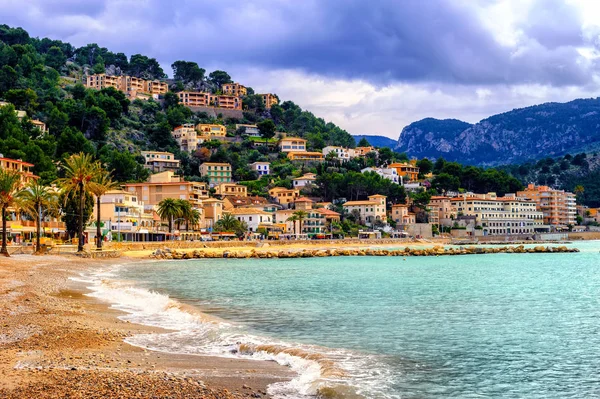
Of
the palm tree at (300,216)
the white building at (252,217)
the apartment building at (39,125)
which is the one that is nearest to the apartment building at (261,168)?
the palm tree at (300,216)

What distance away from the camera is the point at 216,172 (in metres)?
137

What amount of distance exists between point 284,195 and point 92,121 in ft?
155

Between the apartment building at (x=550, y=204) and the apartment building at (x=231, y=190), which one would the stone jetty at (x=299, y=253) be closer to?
the apartment building at (x=231, y=190)

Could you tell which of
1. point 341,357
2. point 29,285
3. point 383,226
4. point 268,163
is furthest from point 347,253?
point 268,163

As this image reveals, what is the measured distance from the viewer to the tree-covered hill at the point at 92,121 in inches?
4267

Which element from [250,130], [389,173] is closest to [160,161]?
[250,130]

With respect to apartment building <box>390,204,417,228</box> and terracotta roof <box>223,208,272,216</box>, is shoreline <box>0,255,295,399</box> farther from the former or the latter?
apartment building <box>390,204,417,228</box>

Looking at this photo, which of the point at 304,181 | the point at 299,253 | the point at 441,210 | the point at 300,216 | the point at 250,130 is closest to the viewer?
the point at 299,253

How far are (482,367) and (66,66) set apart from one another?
207 metres

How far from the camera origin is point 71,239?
210 ft

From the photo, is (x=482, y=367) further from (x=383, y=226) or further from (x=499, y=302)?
(x=383, y=226)

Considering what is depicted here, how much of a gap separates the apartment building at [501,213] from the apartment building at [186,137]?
210 feet

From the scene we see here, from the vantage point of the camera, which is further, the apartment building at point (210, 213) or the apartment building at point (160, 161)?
the apartment building at point (160, 161)

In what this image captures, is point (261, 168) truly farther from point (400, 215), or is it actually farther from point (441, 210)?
point (441, 210)
